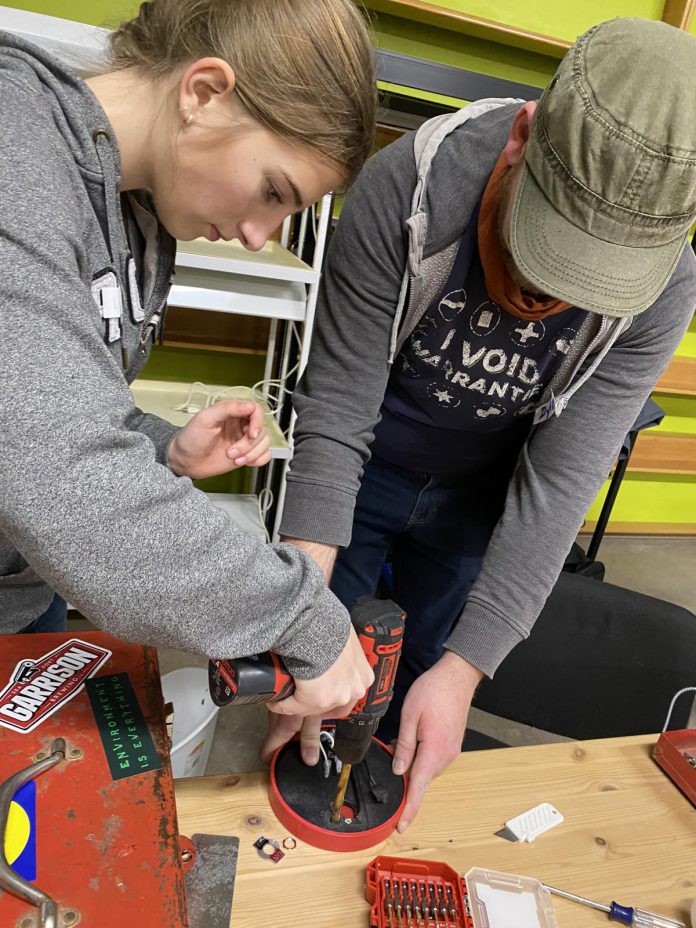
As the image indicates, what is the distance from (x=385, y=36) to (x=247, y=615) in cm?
213

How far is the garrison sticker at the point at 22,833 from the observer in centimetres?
46

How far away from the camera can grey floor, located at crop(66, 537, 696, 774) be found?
1772 millimetres

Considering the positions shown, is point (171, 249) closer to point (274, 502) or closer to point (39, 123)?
point (39, 123)

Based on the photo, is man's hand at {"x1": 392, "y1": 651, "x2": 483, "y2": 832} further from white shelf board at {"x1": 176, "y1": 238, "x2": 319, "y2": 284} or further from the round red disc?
white shelf board at {"x1": 176, "y1": 238, "x2": 319, "y2": 284}

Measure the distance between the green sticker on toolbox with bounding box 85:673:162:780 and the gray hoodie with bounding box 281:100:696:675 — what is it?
37cm

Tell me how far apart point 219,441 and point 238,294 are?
3.09ft

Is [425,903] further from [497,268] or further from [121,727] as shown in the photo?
[497,268]

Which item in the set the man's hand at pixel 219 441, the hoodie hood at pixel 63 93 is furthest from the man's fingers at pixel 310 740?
the hoodie hood at pixel 63 93

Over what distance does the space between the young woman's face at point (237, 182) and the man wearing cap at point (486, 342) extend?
0.76ft

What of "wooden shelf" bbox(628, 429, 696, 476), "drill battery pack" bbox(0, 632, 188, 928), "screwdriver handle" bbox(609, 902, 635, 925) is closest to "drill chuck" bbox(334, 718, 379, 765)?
"drill battery pack" bbox(0, 632, 188, 928)

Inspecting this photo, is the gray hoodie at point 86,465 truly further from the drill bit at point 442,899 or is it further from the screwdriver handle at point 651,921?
Result: the screwdriver handle at point 651,921

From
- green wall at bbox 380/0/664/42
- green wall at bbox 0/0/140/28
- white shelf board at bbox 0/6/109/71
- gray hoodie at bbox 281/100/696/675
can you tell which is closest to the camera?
gray hoodie at bbox 281/100/696/675

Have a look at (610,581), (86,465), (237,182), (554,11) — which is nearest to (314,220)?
(554,11)

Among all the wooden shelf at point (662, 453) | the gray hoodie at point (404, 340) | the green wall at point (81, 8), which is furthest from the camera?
the wooden shelf at point (662, 453)
